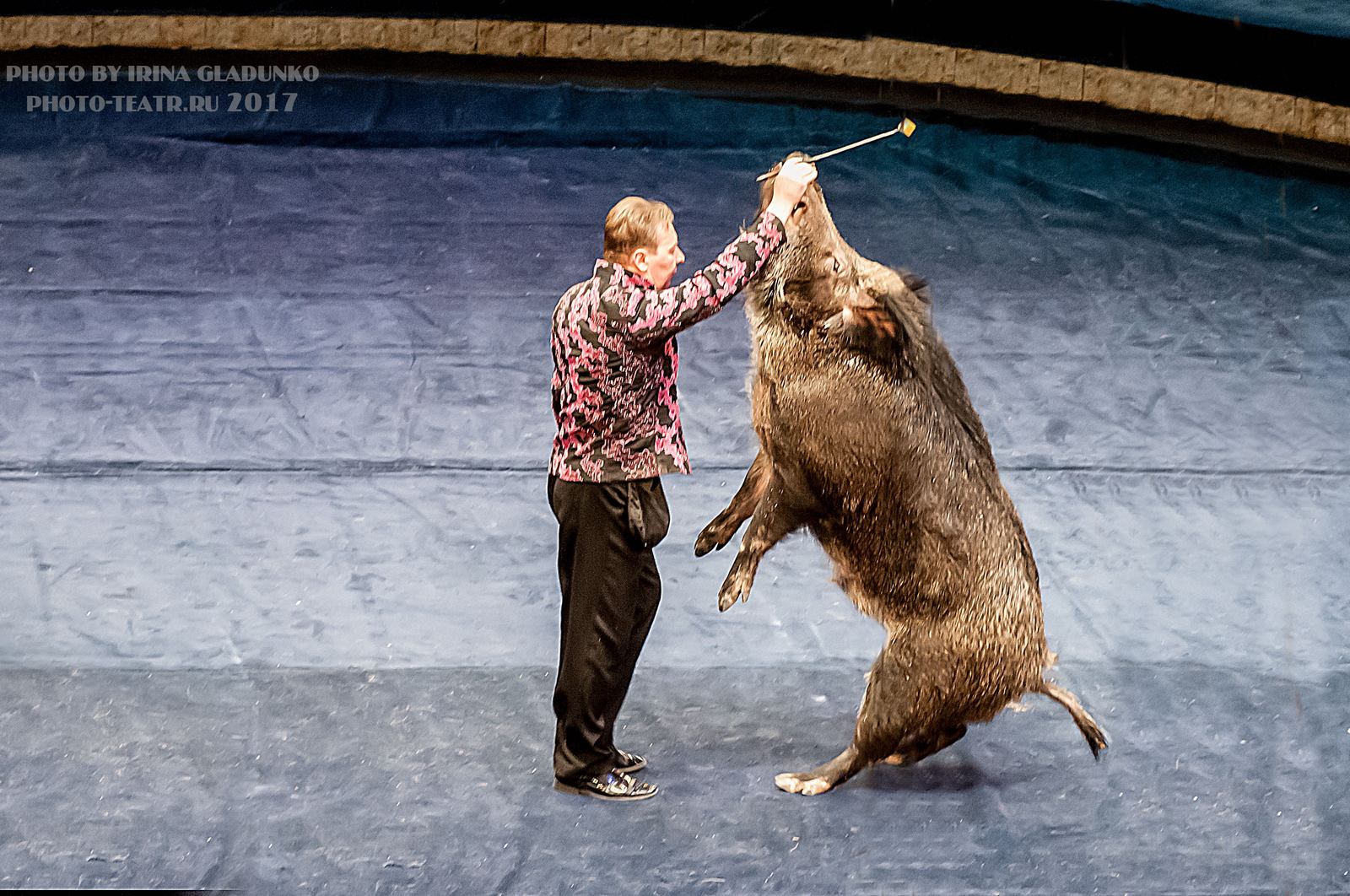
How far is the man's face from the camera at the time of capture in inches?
138

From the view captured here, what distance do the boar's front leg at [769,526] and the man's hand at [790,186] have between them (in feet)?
1.97

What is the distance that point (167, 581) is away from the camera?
478cm

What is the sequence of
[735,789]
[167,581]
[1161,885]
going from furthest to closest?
1. [167,581]
2. [735,789]
3. [1161,885]

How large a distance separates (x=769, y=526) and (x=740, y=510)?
23cm

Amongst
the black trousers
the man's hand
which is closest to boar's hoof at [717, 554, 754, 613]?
→ the black trousers

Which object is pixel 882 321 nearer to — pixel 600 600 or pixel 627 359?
pixel 627 359

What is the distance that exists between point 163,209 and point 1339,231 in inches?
198

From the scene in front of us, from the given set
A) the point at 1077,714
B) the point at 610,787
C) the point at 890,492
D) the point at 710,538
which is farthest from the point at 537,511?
the point at 1077,714

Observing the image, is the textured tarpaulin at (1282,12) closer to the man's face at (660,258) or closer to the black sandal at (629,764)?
the man's face at (660,258)

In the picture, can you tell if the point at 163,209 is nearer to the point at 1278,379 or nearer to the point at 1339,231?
the point at 1278,379

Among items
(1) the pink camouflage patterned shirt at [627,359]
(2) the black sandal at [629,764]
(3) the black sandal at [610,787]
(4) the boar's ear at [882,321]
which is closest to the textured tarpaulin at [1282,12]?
(4) the boar's ear at [882,321]

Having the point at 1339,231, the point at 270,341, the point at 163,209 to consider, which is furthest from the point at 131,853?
the point at 1339,231

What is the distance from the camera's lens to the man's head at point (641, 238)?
3484 mm

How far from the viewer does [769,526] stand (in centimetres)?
374
